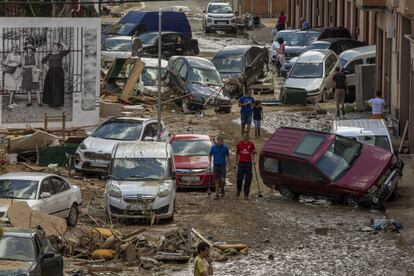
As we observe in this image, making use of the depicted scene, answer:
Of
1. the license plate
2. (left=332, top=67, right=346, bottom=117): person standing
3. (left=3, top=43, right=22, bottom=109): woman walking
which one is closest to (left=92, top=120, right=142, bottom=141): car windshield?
the license plate

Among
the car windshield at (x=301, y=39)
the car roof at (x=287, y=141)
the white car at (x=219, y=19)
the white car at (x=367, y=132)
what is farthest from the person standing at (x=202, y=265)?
the white car at (x=219, y=19)

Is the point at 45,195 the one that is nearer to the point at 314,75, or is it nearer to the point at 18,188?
the point at 18,188

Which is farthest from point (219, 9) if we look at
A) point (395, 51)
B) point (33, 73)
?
point (33, 73)

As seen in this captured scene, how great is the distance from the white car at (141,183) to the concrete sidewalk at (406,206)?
178 inches

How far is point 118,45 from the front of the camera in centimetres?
5384

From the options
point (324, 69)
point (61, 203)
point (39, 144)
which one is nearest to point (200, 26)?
point (324, 69)

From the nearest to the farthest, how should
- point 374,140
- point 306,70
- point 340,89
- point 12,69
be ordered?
point 374,140
point 12,69
point 340,89
point 306,70

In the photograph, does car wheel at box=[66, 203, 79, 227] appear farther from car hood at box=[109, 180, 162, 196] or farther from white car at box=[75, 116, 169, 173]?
white car at box=[75, 116, 169, 173]

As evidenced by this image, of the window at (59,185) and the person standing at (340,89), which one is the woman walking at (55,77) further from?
the window at (59,185)

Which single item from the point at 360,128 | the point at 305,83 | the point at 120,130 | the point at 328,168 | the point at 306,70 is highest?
the point at 306,70

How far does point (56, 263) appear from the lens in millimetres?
19469

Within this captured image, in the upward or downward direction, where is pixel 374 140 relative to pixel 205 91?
downward

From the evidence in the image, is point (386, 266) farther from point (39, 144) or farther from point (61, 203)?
point (39, 144)

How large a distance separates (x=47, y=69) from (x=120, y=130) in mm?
5309
